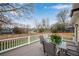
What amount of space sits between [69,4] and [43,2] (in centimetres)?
49

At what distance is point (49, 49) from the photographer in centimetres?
296

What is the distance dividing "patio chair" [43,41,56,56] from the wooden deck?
9 centimetres

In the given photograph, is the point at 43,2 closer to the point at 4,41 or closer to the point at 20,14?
the point at 20,14

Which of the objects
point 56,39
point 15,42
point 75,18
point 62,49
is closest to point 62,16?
point 75,18

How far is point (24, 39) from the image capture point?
3100 mm

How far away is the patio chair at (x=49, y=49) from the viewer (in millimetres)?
2939

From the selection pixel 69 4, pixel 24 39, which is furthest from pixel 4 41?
pixel 69 4

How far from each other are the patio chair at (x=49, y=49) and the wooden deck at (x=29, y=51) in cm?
9

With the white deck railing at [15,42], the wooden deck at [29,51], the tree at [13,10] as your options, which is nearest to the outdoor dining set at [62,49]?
the wooden deck at [29,51]

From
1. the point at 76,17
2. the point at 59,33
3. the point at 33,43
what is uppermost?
the point at 76,17

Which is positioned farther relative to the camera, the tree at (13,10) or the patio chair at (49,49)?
the tree at (13,10)

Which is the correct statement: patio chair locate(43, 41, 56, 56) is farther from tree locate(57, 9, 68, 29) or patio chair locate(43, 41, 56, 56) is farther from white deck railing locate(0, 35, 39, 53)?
tree locate(57, 9, 68, 29)

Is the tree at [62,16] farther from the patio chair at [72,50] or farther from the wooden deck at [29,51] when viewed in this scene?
the wooden deck at [29,51]

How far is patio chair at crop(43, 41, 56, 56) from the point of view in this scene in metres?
2.94
